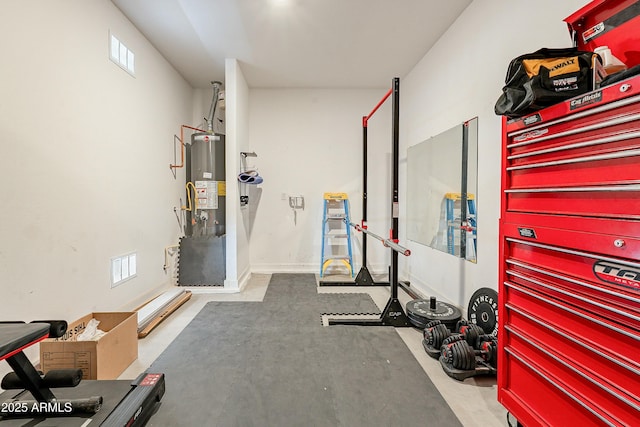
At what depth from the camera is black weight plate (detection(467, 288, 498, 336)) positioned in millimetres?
2127

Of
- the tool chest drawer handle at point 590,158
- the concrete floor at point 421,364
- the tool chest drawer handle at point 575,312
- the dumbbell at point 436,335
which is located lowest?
the concrete floor at point 421,364

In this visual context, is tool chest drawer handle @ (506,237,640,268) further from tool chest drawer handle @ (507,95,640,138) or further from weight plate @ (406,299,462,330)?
weight plate @ (406,299,462,330)

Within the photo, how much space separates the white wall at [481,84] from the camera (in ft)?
6.23

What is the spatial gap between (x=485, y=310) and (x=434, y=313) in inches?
18.3

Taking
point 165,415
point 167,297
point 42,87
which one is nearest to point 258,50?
point 42,87

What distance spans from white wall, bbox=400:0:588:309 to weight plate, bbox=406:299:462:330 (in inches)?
7.8

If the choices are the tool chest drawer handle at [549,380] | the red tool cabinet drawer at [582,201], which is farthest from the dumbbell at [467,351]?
the red tool cabinet drawer at [582,201]

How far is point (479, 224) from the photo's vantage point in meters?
2.46

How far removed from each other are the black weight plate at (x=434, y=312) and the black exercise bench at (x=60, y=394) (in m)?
2.09

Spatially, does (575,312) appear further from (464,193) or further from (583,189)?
(464,193)

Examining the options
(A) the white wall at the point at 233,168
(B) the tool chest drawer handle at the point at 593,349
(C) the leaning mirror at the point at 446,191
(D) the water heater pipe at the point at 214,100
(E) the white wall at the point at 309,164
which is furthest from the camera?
(E) the white wall at the point at 309,164

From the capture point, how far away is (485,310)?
2.23 metres

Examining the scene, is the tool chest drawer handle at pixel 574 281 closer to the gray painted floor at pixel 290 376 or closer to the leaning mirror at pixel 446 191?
the gray painted floor at pixel 290 376

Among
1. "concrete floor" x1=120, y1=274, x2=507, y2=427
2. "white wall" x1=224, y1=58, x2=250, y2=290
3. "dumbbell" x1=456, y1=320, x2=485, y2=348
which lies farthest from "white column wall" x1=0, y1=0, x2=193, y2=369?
"dumbbell" x1=456, y1=320, x2=485, y2=348
